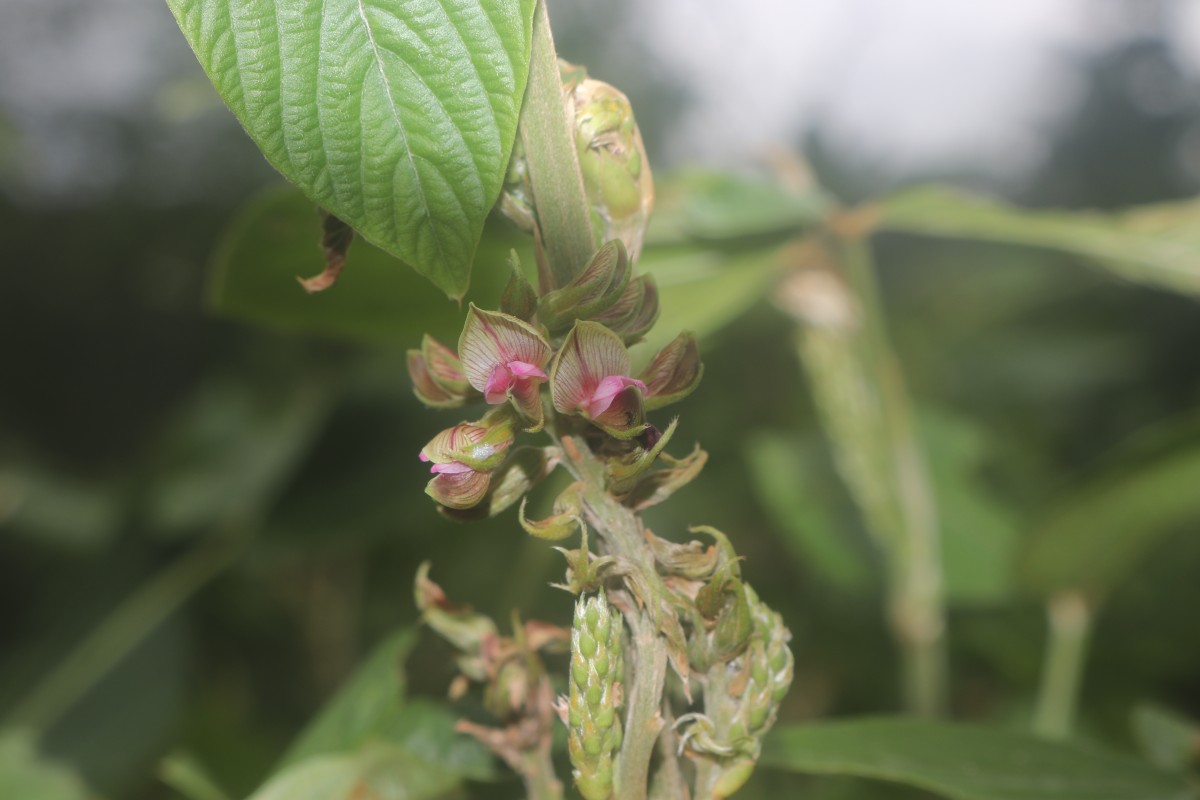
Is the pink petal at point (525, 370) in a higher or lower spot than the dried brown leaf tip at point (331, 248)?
lower

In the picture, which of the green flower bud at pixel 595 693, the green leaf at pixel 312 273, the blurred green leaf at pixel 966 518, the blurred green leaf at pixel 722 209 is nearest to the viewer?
the green flower bud at pixel 595 693

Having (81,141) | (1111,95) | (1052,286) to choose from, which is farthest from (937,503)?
(1111,95)

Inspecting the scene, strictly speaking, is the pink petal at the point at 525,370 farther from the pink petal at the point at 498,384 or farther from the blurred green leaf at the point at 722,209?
the blurred green leaf at the point at 722,209

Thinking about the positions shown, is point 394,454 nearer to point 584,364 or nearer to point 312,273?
point 312,273

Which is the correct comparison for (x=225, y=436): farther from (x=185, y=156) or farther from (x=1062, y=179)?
(x=1062, y=179)

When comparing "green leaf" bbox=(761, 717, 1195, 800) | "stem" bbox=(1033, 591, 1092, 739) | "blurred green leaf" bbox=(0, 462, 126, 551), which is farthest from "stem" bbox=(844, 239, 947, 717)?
"blurred green leaf" bbox=(0, 462, 126, 551)

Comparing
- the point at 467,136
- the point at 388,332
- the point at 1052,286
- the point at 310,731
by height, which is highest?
the point at 467,136

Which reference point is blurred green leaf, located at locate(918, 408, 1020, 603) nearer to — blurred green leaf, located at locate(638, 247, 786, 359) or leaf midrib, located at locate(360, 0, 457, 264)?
blurred green leaf, located at locate(638, 247, 786, 359)

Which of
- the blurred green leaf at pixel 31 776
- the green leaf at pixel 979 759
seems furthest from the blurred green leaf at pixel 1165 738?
the blurred green leaf at pixel 31 776
